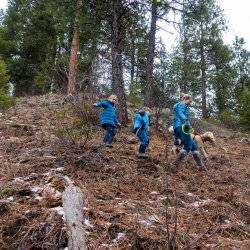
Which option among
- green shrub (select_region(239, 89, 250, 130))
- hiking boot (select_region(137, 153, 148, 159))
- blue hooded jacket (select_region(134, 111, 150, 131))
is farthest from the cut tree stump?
green shrub (select_region(239, 89, 250, 130))

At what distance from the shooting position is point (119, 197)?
23.9 feet

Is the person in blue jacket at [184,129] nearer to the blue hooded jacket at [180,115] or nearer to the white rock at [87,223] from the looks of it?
the blue hooded jacket at [180,115]

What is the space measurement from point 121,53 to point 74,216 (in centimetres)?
1187

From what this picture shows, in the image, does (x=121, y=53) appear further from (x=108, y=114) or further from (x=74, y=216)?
(x=74, y=216)

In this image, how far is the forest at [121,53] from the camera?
50.9 ft

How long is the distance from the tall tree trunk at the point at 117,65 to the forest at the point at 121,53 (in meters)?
0.03

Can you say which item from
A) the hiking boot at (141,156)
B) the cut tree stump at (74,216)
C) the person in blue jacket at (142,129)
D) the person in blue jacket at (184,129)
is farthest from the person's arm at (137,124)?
the cut tree stump at (74,216)

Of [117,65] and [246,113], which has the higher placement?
[117,65]

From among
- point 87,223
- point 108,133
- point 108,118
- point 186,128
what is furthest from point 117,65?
point 87,223

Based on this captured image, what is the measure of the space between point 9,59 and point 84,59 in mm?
9848

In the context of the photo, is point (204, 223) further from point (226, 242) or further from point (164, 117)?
point (164, 117)

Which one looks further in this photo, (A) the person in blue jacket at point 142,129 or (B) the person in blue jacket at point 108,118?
(B) the person in blue jacket at point 108,118

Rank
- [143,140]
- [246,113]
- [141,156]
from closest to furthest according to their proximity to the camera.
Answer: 1. [141,156]
2. [143,140]
3. [246,113]

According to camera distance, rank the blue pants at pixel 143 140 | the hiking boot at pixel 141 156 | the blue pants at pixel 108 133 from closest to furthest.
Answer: the hiking boot at pixel 141 156 → the blue pants at pixel 143 140 → the blue pants at pixel 108 133
